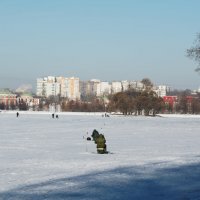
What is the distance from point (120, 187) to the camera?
13.5m

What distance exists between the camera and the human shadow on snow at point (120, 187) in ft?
39.8

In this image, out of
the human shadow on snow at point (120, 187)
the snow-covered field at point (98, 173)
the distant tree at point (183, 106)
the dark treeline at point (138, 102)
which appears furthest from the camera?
the distant tree at point (183, 106)

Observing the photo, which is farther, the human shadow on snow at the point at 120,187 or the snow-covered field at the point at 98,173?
the snow-covered field at the point at 98,173

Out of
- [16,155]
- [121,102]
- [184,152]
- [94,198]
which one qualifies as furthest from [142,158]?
[121,102]

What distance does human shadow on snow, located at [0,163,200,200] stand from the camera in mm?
12133

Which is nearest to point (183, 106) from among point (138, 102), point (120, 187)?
point (138, 102)

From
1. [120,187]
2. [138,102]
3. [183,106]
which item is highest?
[138,102]

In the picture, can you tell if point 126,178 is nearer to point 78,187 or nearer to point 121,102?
point 78,187

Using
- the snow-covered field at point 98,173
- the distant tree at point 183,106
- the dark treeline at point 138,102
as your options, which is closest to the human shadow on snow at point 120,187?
the snow-covered field at point 98,173

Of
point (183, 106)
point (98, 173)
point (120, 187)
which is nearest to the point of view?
point (120, 187)

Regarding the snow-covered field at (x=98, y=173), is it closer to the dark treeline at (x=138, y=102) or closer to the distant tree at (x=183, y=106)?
the dark treeline at (x=138, y=102)

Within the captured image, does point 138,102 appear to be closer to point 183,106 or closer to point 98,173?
point 183,106

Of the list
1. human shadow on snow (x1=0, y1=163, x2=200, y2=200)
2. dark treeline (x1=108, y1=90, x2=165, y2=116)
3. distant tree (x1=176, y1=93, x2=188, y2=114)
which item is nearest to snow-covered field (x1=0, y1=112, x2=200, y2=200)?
human shadow on snow (x1=0, y1=163, x2=200, y2=200)

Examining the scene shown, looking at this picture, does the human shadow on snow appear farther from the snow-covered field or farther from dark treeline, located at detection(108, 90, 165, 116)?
dark treeline, located at detection(108, 90, 165, 116)
